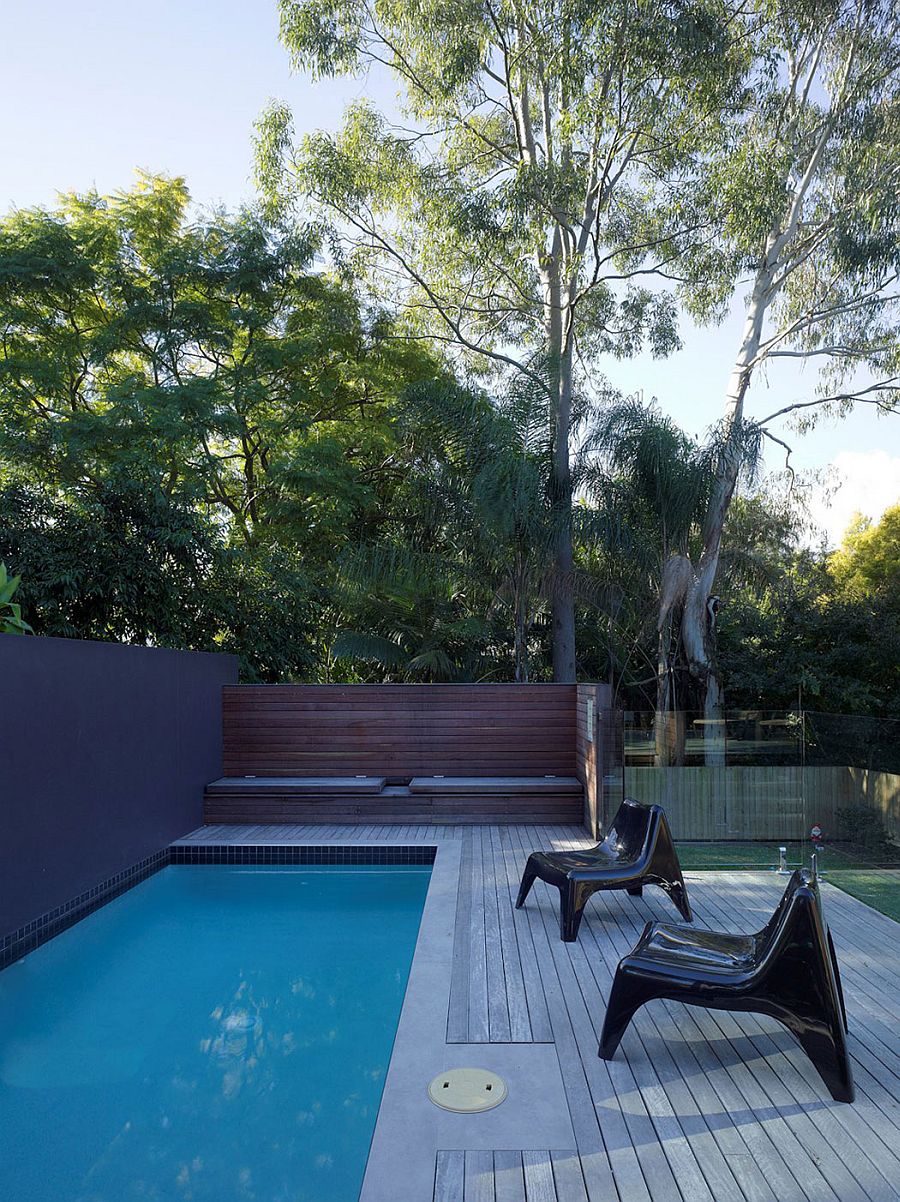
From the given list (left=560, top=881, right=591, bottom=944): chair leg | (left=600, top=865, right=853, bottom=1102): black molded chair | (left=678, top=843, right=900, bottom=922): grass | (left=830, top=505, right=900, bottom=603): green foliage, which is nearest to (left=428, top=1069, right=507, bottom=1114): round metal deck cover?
(left=600, top=865, right=853, bottom=1102): black molded chair

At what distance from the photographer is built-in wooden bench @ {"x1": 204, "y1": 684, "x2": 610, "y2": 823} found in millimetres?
8836

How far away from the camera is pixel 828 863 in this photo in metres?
6.59

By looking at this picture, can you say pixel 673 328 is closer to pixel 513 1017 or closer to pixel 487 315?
pixel 487 315

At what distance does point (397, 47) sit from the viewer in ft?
51.1

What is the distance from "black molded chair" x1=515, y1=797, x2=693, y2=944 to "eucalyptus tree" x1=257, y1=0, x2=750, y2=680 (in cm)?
633

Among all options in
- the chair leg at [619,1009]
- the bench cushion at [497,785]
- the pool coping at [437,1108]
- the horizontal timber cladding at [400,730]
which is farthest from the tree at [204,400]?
the chair leg at [619,1009]

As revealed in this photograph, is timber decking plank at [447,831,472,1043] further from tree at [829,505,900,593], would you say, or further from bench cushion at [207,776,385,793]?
tree at [829,505,900,593]

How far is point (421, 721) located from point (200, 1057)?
5.18 metres

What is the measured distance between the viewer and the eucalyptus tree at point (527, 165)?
13.4 metres

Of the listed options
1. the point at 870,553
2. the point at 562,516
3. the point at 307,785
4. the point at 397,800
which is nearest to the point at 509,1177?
the point at 397,800

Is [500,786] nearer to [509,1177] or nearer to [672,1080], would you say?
[672,1080]

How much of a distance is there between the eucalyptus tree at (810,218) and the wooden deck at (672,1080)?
318 inches

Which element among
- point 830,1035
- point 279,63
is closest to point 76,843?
point 830,1035

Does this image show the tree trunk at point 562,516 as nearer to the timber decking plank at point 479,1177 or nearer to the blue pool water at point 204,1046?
the blue pool water at point 204,1046
